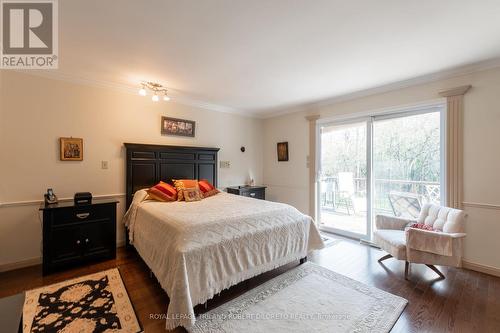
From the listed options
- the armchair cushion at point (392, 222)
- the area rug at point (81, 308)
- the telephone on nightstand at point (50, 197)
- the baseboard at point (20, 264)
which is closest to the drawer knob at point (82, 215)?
the telephone on nightstand at point (50, 197)

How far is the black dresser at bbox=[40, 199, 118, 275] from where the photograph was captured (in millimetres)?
2480

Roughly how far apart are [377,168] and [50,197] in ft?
15.8

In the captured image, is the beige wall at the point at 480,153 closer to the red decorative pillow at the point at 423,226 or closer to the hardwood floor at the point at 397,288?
the hardwood floor at the point at 397,288


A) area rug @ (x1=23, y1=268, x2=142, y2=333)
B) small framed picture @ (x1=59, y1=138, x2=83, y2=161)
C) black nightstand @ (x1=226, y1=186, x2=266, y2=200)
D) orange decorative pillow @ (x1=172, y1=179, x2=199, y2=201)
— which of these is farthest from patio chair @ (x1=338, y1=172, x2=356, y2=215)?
small framed picture @ (x1=59, y1=138, x2=83, y2=161)

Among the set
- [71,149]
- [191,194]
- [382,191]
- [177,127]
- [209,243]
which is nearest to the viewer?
[209,243]

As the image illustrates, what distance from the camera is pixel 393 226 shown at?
9.59 ft

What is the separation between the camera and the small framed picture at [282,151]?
4.81 metres

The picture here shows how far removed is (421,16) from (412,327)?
2.56 meters

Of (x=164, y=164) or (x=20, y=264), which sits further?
(x=164, y=164)

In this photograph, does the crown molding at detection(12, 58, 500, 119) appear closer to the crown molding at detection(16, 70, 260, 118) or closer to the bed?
the crown molding at detection(16, 70, 260, 118)

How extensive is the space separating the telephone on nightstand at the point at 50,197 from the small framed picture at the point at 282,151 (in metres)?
3.95

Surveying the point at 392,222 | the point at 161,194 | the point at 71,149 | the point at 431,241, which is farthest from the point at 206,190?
the point at 431,241

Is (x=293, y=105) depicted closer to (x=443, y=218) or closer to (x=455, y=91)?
(x=455, y=91)

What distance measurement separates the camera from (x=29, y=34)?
2.02m
